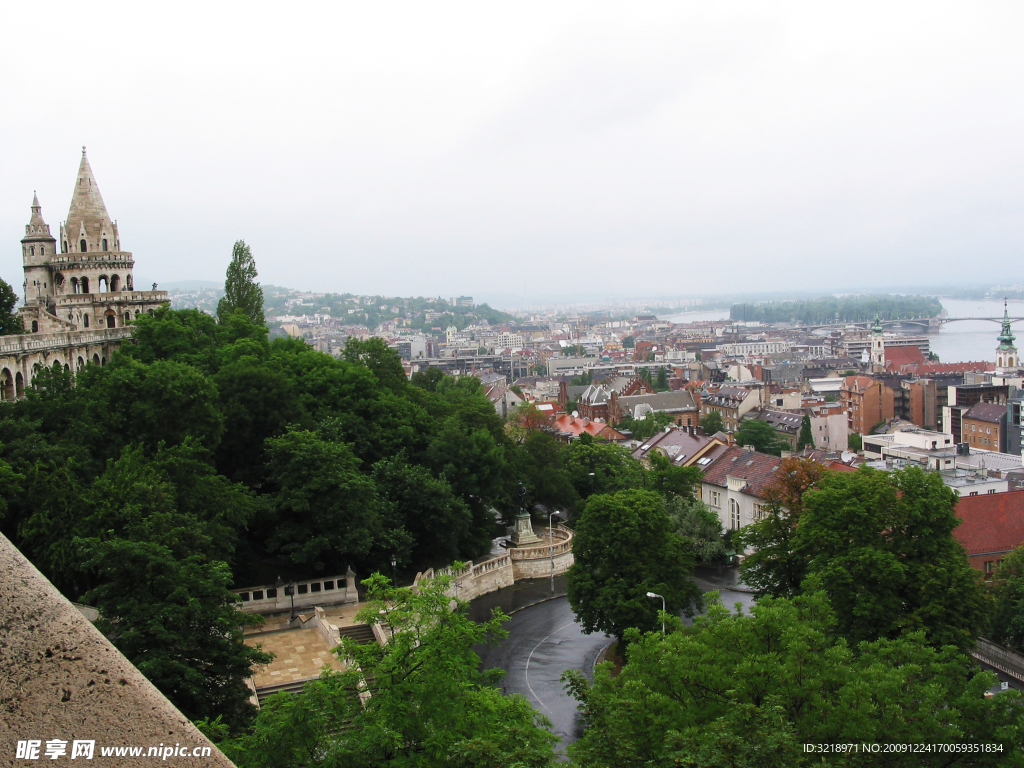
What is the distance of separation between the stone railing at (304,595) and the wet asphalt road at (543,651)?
4.62 metres

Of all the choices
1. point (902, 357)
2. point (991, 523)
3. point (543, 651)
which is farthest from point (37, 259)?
point (902, 357)

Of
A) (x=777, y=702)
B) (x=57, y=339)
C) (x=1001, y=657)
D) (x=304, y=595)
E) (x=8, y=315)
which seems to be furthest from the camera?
(x=8, y=315)

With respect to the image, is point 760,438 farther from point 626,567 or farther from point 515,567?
point 626,567

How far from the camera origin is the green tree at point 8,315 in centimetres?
4088

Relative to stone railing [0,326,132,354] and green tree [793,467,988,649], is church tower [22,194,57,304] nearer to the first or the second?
stone railing [0,326,132,354]

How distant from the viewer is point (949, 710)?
14.1 metres

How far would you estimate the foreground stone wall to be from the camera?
348cm

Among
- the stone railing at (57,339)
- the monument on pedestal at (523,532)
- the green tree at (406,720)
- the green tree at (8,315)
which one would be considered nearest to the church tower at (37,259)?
the green tree at (8,315)

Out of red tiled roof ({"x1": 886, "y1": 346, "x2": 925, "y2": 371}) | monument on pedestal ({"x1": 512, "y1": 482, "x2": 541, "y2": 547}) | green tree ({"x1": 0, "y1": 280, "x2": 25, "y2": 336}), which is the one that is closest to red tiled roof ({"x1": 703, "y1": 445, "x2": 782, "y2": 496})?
monument on pedestal ({"x1": 512, "y1": 482, "x2": 541, "y2": 547})

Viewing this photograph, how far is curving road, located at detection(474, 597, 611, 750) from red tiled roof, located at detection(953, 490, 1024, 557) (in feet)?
46.4

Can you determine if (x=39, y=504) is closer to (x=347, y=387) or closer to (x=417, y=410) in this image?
(x=347, y=387)

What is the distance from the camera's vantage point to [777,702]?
14.3 m

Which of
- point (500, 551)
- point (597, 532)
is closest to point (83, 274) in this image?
point (500, 551)

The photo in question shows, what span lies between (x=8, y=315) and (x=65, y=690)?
145ft
